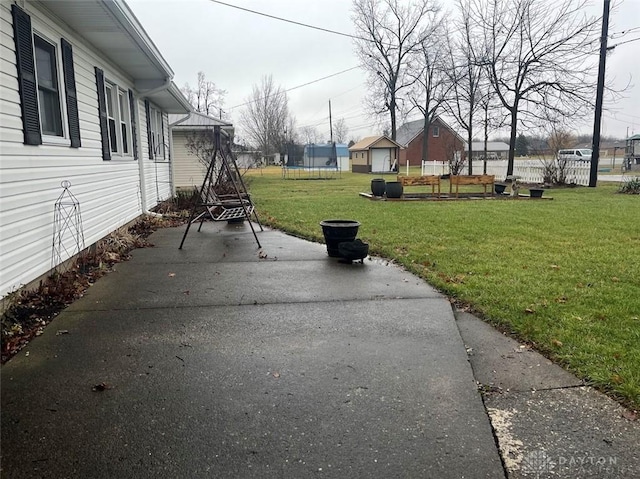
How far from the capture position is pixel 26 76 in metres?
4.25

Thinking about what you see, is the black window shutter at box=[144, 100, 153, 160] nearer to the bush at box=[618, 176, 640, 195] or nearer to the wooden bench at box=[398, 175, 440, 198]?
the wooden bench at box=[398, 175, 440, 198]

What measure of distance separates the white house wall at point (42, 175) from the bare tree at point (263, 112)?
44.2 meters

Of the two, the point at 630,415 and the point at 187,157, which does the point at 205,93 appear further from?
the point at 630,415

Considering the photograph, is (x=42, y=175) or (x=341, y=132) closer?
(x=42, y=175)

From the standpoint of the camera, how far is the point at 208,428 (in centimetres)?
236

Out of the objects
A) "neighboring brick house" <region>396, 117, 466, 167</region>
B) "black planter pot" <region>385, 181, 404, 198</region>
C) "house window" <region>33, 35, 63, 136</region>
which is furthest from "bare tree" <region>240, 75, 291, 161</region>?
"house window" <region>33, 35, 63, 136</region>

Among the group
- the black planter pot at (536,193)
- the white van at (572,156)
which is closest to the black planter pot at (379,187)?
the black planter pot at (536,193)

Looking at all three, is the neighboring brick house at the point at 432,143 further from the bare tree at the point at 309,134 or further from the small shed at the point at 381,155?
the bare tree at the point at 309,134

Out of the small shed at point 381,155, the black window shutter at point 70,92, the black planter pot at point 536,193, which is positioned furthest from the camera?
the small shed at point 381,155

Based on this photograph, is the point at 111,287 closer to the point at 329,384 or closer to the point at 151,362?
the point at 151,362

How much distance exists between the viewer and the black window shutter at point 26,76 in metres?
4.12

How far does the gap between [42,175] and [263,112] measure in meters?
48.1

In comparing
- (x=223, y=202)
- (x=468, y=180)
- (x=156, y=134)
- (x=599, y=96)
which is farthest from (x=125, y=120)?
(x=599, y=96)

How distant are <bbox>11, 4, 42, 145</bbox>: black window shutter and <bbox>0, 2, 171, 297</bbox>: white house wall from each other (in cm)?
6
